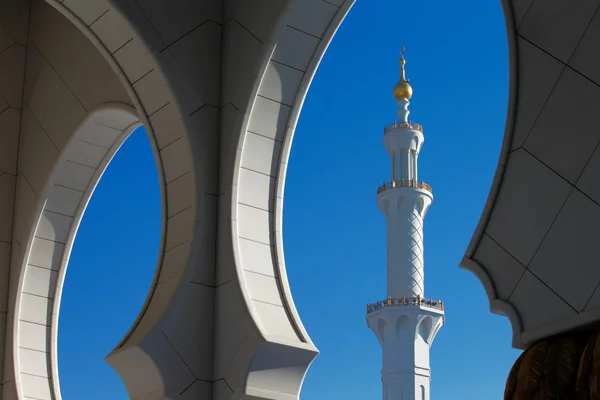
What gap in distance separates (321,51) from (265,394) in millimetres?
2161

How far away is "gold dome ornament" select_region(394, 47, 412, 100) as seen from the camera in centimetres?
4003

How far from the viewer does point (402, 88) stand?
132 ft

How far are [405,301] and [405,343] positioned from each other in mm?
1627

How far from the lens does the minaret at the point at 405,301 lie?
36.0 m

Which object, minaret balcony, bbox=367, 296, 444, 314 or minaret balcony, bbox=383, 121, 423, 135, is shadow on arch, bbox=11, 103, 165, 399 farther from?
minaret balcony, bbox=383, 121, 423, 135

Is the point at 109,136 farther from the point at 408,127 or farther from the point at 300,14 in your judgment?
the point at 408,127

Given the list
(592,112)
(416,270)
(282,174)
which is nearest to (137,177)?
(282,174)

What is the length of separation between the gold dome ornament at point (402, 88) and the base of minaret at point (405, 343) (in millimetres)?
8717

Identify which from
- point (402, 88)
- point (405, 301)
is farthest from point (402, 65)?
point (405, 301)

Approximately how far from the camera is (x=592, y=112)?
12.2ft

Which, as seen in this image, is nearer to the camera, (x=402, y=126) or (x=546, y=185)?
(x=546, y=185)

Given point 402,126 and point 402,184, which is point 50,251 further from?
point 402,126

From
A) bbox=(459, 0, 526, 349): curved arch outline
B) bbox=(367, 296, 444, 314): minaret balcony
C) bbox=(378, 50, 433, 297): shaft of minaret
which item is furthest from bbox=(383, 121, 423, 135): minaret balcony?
bbox=(459, 0, 526, 349): curved arch outline

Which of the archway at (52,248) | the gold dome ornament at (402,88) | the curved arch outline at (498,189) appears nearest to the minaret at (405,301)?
the gold dome ornament at (402,88)
